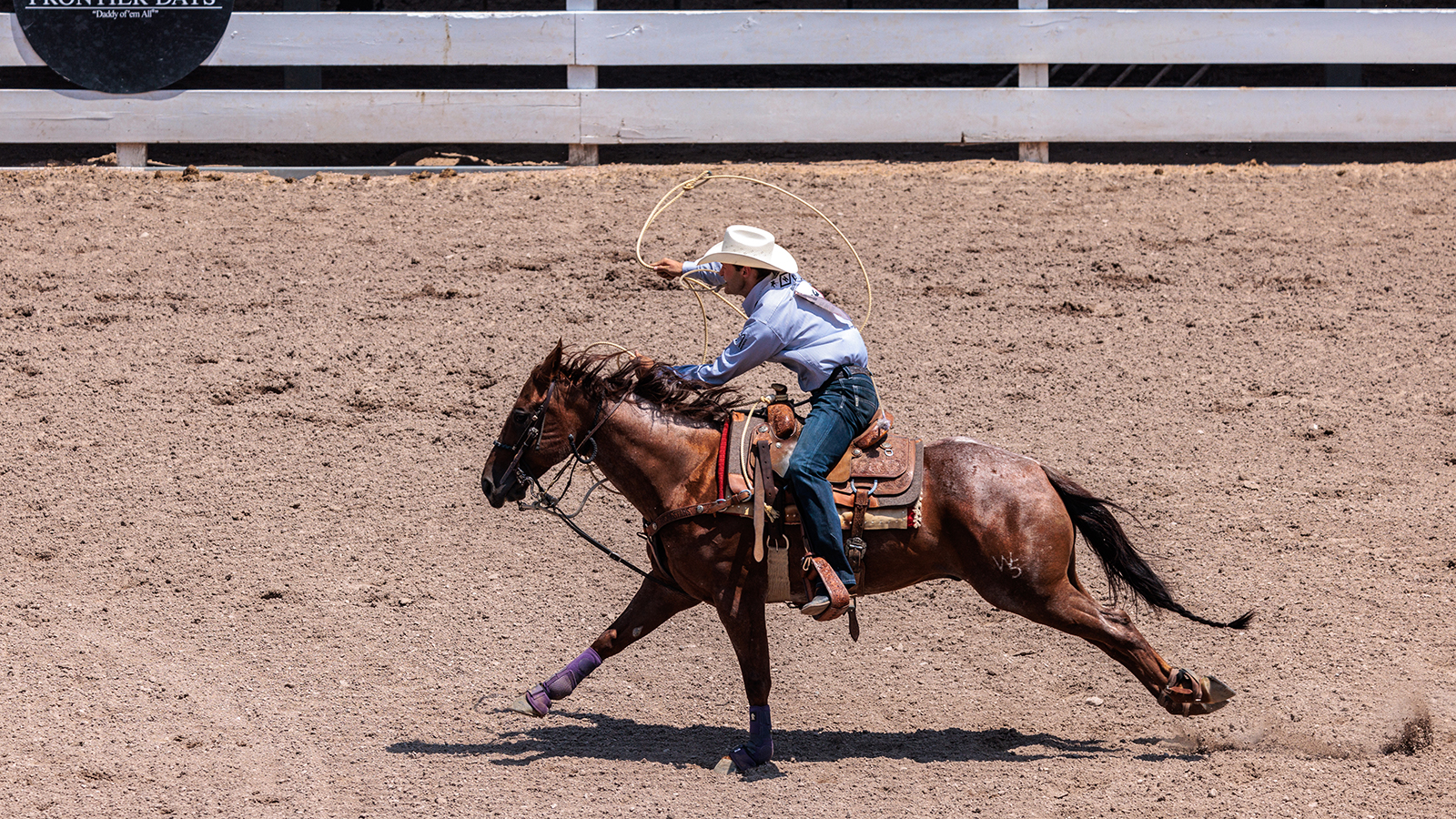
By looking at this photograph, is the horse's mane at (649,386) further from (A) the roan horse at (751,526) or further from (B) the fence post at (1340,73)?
(B) the fence post at (1340,73)

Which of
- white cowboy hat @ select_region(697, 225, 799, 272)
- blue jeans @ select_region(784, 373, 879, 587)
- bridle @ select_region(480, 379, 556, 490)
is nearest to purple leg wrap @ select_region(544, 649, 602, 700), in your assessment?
bridle @ select_region(480, 379, 556, 490)

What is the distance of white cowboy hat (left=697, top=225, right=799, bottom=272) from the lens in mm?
5281

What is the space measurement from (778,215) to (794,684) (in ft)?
17.4

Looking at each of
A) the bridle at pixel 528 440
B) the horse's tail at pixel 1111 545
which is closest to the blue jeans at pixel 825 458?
the horse's tail at pixel 1111 545

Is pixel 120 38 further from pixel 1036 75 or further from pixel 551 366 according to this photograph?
pixel 1036 75

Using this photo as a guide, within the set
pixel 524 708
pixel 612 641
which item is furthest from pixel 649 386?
pixel 524 708

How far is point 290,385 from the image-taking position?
8.69 m

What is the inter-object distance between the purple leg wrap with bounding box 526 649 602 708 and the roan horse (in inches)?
20.3

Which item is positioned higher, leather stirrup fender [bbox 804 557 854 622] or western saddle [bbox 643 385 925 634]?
western saddle [bbox 643 385 925 634]

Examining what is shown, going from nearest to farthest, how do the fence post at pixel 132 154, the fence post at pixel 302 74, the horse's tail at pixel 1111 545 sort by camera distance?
1. the horse's tail at pixel 1111 545
2. the fence post at pixel 132 154
3. the fence post at pixel 302 74

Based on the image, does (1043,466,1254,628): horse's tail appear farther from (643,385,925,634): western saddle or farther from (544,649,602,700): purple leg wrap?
(544,649,602,700): purple leg wrap

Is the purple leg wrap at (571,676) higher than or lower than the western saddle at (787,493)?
lower

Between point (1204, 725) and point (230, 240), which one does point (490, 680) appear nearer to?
point (1204, 725)

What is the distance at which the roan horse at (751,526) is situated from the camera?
5277 mm
